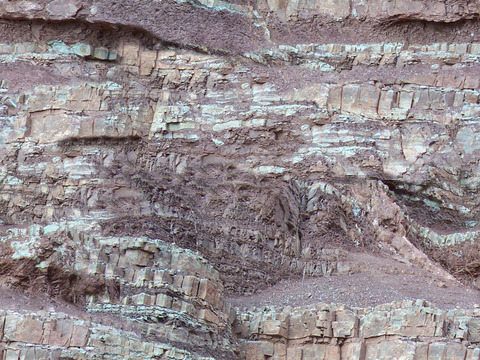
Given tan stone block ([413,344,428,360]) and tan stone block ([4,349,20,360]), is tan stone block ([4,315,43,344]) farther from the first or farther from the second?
tan stone block ([413,344,428,360])

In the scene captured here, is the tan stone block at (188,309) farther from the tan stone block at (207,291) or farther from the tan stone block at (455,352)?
the tan stone block at (455,352)

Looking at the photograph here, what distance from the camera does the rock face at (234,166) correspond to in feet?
102

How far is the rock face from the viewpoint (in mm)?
31000

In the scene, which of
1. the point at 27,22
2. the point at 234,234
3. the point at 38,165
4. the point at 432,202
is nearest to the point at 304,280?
the point at 234,234

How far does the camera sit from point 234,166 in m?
36.8

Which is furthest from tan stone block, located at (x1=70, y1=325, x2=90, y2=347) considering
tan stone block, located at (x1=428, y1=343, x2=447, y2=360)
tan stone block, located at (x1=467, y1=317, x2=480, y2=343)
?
tan stone block, located at (x1=467, y1=317, x2=480, y2=343)

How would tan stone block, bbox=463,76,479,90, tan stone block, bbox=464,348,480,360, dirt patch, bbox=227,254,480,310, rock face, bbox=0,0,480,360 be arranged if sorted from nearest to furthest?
tan stone block, bbox=464,348,480,360 → rock face, bbox=0,0,480,360 → dirt patch, bbox=227,254,480,310 → tan stone block, bbox=463,76,479,90

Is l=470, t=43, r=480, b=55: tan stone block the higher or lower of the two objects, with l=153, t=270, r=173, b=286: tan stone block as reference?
higher

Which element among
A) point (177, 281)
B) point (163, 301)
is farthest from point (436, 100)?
point (163, 301)

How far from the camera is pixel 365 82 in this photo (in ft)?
125

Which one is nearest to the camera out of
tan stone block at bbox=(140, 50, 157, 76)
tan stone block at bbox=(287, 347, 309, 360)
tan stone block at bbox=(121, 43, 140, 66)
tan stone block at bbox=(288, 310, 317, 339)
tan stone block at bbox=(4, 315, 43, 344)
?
tan stone block at bbox=(4, 315, 43, 344)

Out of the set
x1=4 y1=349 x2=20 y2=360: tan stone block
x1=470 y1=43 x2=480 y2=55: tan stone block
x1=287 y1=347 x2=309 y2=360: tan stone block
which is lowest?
x1=4 y1=349 x2=20 y2=360: tan stone block

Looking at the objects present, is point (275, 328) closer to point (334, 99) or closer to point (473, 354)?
point (473, 354)

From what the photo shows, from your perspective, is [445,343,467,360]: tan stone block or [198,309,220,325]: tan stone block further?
[198,309,220,325]: tan stone block
